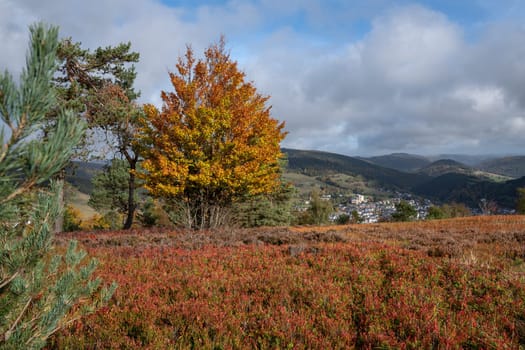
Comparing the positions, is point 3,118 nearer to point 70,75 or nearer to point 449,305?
point 449,305

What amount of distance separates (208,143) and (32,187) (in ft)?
44.8

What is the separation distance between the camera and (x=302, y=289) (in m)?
5.28

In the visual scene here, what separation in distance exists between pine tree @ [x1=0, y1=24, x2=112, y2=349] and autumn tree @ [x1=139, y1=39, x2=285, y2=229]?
37.9ft

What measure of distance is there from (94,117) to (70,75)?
3751 millimetres

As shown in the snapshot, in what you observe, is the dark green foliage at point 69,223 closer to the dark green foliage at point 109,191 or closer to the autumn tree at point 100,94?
the dark green foliage at point 109,191

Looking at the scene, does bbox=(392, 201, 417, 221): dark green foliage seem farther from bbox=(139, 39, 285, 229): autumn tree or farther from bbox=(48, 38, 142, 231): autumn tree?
bbox=(48, 38, 142, 231): autumn tree

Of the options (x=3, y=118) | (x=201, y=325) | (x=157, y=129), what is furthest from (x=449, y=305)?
(x=157, y=129)

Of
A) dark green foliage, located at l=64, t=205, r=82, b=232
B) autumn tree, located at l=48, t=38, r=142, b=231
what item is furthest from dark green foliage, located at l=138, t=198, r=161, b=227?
autumn tree, located at l=48, t=38, r=142, b=231

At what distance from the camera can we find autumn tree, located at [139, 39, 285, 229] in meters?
14.5

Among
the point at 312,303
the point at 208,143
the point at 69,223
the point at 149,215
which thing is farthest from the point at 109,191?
the point at 312,303

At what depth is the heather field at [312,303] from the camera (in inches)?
152

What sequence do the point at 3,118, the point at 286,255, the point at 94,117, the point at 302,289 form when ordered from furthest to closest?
the point at 94,117
the point at 286,255
the point at 302,289
the point at 3,118

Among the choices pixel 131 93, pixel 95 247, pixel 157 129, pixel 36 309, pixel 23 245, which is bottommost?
pixel 95 247

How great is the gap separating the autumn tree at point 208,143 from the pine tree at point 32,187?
11.6 metres
